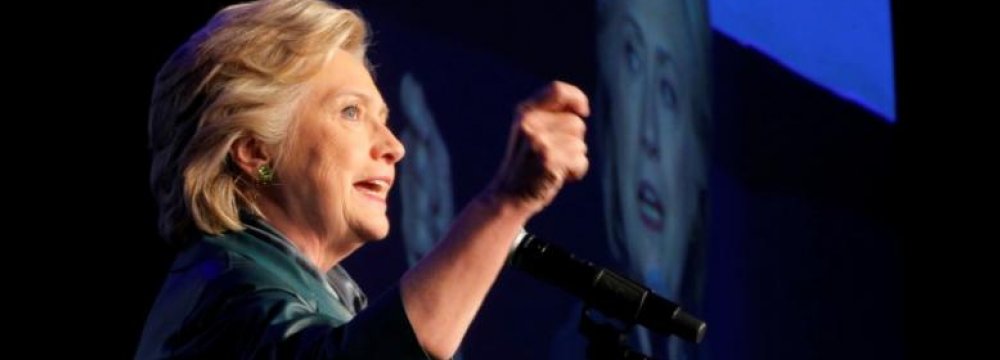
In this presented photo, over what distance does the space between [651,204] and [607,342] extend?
1.17m

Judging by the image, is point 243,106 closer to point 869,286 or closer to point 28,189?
point 869,286

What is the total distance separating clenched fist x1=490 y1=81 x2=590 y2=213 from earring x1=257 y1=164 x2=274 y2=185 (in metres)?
0.49

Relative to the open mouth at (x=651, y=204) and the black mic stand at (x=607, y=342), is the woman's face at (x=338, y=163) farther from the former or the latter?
the open mouth at (x=651, y=204)

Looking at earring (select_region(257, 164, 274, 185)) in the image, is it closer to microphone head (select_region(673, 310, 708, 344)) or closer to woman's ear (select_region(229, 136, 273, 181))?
woman's ear (select_region(229, 136, 273, 181))

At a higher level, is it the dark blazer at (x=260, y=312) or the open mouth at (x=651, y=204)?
the dark blazer at (x=260, y=312)

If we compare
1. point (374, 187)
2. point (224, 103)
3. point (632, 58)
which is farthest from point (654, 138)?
point (224, 103)

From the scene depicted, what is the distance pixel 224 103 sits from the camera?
165 centimetres

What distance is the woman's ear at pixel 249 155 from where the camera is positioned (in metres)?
1.68

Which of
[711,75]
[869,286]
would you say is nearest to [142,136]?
[711,75]

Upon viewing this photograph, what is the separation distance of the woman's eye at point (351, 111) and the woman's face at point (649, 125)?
947mm

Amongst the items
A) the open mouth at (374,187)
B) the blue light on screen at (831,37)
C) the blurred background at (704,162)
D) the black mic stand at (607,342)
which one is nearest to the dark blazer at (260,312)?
the open mouth at (374,187)

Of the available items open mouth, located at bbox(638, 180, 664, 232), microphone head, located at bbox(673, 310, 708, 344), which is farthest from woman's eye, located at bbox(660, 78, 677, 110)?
microphone head, located at bbox(673, 310, 708, 344)

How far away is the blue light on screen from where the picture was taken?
2.67 metres

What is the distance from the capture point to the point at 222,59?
166 cm
